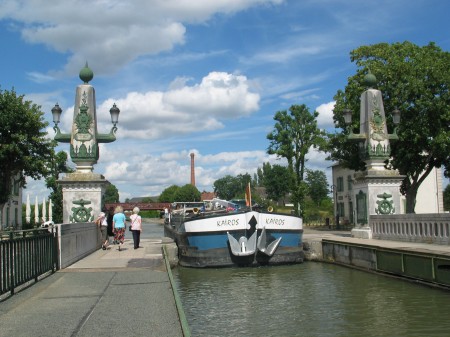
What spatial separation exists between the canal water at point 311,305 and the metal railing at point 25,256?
11.3 ft

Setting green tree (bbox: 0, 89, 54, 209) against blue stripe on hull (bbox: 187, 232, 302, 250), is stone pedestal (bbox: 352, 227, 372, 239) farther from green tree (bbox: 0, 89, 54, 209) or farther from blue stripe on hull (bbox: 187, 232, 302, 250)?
green tree (bbox: 0, 89, 54, 209)

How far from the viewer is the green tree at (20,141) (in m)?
35.1

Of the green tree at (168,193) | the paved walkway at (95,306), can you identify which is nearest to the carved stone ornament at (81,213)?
the paved walkway at (95,306)

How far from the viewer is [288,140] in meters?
54.0

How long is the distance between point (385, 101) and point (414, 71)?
87.9 inches

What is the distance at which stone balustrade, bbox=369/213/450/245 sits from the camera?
1833 cm

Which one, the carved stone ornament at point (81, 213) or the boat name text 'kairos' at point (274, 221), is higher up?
the carved stone ornament at point (81, 213)

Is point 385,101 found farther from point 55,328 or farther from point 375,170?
point 55,328

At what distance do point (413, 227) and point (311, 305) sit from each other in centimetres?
931

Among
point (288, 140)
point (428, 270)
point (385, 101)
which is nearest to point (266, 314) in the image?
point (428, 270)

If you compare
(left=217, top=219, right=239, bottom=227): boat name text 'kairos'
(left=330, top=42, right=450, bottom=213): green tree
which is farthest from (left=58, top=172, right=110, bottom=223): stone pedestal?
(left=330, top=42, right=450, bottom=213): green tree

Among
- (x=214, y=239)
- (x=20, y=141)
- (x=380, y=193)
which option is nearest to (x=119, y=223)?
(x=214, y=239)

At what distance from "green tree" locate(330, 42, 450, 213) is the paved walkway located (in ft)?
62.8

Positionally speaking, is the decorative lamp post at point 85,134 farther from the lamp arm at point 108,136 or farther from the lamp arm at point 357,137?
the lamp arm at point 357,137
